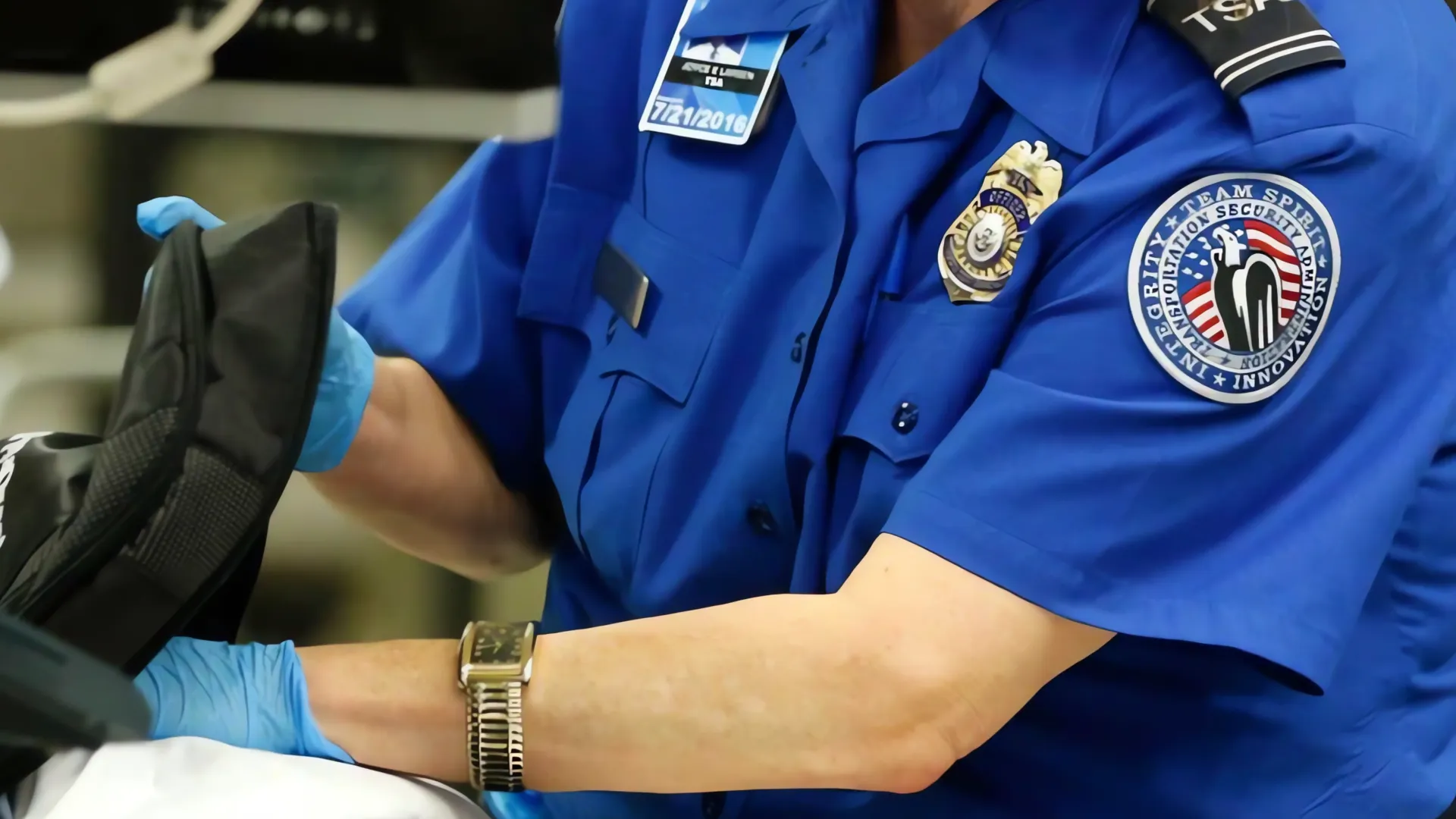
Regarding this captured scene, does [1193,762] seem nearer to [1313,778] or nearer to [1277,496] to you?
[1313,778]

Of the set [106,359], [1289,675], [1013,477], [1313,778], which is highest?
[1013,477]

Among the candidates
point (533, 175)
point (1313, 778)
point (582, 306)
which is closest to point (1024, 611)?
point (1313, 778)

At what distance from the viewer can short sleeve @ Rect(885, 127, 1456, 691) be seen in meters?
0.74

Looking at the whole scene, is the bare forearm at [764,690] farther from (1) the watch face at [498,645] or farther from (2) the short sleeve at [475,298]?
(2) the short sleeve at [475,298]

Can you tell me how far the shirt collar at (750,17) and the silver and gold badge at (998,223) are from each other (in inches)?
9.6

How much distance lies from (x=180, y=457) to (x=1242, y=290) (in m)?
0.59

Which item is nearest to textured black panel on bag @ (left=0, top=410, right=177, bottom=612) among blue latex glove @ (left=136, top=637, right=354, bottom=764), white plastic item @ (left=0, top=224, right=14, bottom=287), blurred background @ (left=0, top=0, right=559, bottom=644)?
blue latex glove @ (left=136, top=637, right=354, bottom=764)

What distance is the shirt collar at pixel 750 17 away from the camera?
1012 millimetres

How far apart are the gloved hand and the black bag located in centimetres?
Answer: 23

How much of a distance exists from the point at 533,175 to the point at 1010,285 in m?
0.54

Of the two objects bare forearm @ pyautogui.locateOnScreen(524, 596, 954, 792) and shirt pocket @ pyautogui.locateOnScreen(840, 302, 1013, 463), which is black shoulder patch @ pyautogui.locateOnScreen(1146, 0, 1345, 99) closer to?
shirt pocket @ pyautogui.locateOnScreen(840, 302, 1013, 463)

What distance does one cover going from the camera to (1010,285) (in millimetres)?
809

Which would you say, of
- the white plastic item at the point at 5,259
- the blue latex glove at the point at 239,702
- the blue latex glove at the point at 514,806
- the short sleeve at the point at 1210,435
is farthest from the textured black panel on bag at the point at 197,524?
the white plastic item at the point at 5,259

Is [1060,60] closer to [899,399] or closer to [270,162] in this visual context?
[899,399]
